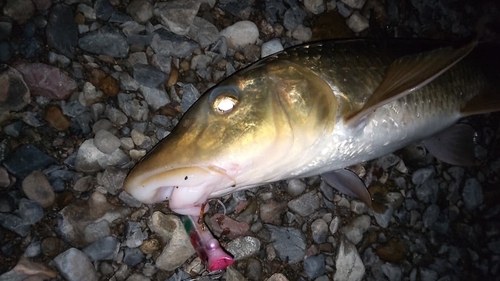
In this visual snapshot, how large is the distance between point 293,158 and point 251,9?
1.22 meters

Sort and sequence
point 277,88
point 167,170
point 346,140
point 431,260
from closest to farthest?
1. point 167,170
2. point 277,88
3. point 346,140
4. point 431,260

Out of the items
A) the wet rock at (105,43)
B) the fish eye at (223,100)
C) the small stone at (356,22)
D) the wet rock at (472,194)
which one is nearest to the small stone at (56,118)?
the wet rock at (105,43)

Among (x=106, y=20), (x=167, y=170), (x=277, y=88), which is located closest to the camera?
(x=167, y=170)

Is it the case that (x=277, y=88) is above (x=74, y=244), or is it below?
above

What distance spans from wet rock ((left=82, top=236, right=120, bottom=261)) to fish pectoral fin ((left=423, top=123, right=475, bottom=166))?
7.34 feet

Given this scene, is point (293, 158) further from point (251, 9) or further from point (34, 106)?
point (34, 106)

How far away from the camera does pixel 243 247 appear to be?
2.35 metres

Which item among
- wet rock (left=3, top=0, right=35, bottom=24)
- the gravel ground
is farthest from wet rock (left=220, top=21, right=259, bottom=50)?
wet rock (left=3, top=0, right=35, bottom=24)

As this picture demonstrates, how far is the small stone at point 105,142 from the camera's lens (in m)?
2.17

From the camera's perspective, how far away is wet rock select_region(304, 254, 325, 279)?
247 cm

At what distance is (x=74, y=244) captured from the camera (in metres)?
2.12

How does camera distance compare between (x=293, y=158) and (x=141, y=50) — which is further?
(x=141, y=50)

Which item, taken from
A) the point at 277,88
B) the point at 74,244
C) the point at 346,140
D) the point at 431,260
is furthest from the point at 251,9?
the point at 431,260

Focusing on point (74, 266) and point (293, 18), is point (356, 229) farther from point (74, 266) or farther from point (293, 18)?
point (74, 266)
